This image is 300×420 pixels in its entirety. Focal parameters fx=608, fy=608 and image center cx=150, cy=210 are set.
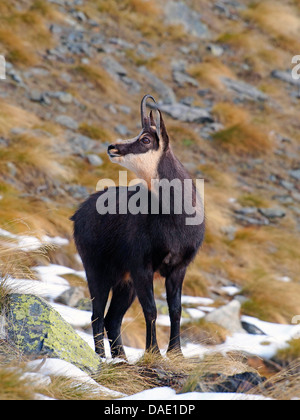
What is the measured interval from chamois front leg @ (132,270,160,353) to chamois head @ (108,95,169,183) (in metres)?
0.82

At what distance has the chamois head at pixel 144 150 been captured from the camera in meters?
5.13

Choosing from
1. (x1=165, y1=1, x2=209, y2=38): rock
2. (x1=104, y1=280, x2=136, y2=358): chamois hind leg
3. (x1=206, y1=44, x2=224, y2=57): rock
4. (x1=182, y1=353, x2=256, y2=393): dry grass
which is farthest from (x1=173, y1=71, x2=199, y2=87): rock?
(x1=182, y1=353, x2=256, y2=393): dry grass

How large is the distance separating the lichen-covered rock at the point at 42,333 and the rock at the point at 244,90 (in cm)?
1257

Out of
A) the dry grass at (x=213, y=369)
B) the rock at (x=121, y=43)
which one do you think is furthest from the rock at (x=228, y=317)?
the rock at (x=121, y=43)

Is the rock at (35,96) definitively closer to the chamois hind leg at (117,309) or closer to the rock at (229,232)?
the rock at (229,232)

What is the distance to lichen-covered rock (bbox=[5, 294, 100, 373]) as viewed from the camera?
4.42 metres

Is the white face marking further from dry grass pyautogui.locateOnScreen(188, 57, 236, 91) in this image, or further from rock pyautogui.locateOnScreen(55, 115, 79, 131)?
dry grass pyautogui.locateOnScreen(188, 57, 236, 91)

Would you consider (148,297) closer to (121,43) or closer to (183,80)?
(183,80)

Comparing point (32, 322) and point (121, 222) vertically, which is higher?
point (121, 222)

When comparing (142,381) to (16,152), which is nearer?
(142,381)

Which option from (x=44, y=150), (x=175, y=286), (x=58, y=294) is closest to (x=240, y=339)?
(x=58, y=294)

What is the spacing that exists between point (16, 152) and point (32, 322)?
6.27m

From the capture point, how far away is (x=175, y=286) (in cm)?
536

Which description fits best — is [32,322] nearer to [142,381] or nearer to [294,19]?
[142,381]
